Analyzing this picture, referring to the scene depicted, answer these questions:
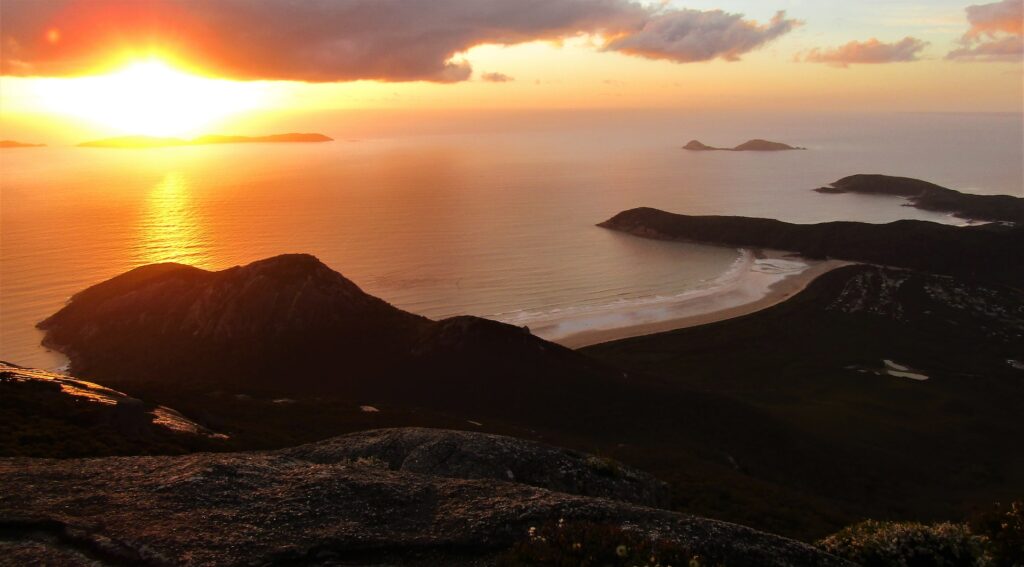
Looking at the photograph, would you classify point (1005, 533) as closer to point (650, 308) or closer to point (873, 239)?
point (650, 308)

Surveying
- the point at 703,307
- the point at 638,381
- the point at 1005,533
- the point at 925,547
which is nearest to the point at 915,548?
the point at 925,547

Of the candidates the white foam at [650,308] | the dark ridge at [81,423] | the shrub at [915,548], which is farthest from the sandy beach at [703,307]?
the shrub at [915,548]

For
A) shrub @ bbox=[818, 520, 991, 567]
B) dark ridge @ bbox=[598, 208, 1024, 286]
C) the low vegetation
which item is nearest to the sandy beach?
dark ridge @ bbox=[598, 208, 1024, 286]

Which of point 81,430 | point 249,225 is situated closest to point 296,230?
point 249,225

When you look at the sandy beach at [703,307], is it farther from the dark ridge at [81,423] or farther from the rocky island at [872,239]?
the dark ridge at [81,423]

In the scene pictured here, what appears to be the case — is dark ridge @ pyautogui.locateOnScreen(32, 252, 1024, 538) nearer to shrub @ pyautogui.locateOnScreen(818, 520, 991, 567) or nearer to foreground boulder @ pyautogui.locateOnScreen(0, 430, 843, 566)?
shrub @ pyautogui.locateOnScreen(818, 520, 991, 567)

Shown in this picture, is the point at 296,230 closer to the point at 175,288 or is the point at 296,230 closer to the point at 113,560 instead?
the point at 175,288

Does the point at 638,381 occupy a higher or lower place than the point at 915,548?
lower
